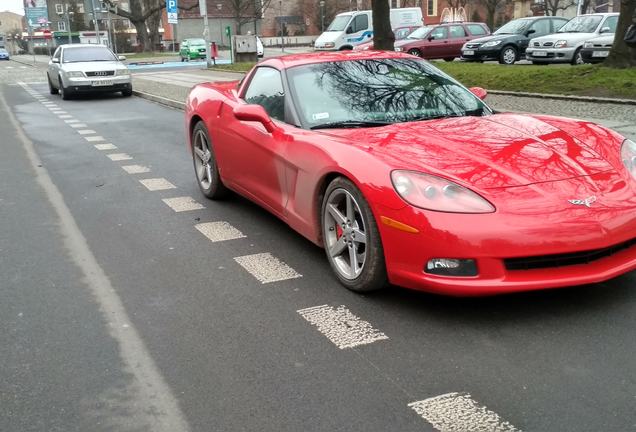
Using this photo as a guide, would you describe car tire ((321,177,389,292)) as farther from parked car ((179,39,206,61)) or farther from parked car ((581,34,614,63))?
parked car ((179,39,206,61))

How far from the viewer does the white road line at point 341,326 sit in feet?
11.5

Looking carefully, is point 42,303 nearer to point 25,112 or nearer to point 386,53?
point 386,53

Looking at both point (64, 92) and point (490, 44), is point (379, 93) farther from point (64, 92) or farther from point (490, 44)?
point (490, 44)

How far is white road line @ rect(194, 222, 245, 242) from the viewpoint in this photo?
5488mm

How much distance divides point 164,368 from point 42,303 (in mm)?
1288

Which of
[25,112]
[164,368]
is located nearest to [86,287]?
[164,368]

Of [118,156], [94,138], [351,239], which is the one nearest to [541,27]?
[94,138]

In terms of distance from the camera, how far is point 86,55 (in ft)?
64.0

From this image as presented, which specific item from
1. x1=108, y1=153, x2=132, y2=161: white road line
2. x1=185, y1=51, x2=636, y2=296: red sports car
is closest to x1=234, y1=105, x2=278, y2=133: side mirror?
x1=185, y1=51, x2=636, y2=296: red sports car

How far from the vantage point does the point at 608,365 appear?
315 cm

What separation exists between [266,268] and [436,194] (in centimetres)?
155


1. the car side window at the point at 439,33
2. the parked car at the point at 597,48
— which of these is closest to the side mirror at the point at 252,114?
the parked car at the point at 597,48

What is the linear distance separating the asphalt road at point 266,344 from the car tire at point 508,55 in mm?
18554

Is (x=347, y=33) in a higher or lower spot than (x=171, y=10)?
lower
